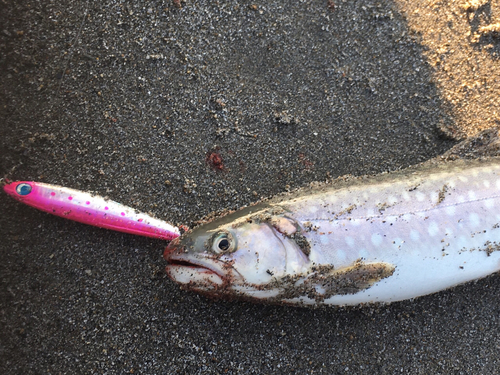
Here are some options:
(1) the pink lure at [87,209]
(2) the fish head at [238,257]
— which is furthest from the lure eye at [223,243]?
(1) the pink lure at [87,209]

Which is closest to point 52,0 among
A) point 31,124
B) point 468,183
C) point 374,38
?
point 31,124

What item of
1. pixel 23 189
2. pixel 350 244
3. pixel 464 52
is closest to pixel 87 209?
pixel 23 189

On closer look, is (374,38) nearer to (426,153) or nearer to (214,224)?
(426,153)

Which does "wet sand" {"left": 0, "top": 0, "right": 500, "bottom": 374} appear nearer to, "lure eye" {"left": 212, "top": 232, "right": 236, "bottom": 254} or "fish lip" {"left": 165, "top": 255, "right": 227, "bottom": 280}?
"fish lip" {"left": 165, "top": 255, "right": 227, "bottom": 280}

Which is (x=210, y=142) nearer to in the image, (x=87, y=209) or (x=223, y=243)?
(x=223, y=243)

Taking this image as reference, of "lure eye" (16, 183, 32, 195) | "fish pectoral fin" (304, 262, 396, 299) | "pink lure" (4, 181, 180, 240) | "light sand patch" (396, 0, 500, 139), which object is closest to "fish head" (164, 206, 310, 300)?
"fish pectoral fin" (304, 262, 396, 299)

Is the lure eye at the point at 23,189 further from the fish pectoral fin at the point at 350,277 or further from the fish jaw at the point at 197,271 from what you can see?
the fish pectoral fin at the point at 350,277
